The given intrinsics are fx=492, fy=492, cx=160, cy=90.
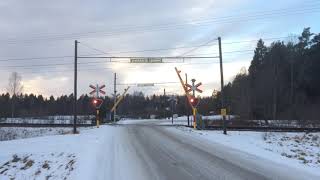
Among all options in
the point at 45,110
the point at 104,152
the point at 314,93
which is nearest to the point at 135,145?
the point at 104,152

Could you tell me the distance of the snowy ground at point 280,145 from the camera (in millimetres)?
19609

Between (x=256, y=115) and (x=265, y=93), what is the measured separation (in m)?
5.28

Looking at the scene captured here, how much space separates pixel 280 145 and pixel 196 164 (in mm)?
13113

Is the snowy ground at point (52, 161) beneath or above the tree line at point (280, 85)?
beneath

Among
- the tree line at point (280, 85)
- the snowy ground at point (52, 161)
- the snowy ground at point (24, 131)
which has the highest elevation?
the tree line at point (280, 85)

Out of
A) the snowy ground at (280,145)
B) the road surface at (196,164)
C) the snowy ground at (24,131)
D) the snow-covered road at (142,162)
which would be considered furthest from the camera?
the snowy ground at (24,131)

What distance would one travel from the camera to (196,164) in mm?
18047

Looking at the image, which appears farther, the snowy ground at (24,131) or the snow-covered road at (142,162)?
the snowy ground at (24,131)

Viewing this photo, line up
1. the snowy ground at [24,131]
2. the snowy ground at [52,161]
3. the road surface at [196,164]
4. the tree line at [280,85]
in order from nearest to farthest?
the road surface at [196,164] < the snowy ground at [52,161] < the snowy ground at [24,131] < the tree line at [280,85]

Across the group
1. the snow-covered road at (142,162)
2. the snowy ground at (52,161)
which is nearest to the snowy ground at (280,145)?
the snow-covered road at (142,162)

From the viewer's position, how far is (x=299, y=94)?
9325 centimetres

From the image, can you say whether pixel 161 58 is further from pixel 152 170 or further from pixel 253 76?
pixel 253 76

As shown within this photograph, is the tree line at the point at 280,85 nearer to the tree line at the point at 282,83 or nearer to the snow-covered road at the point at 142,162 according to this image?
the tree line at the point at 282,83

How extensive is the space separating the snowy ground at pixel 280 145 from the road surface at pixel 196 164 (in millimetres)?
944
